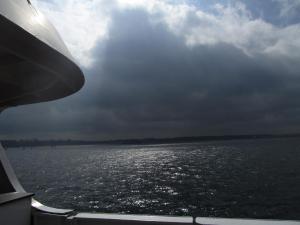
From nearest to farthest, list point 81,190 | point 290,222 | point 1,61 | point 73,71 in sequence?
1. point 73,71
2. point 1,61
3. point 290,222
4. point 81,190

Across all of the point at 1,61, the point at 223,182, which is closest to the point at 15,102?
the point at 1,61

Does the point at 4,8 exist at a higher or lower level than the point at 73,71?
higher

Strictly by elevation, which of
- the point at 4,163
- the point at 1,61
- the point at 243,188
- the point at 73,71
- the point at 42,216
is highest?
the point at 1,61

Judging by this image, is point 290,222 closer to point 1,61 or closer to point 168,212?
point 1,61

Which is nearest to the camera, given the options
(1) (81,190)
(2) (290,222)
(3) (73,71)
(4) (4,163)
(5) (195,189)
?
(3) (73,71)

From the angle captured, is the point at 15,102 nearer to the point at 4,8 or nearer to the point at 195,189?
the point at 4,8

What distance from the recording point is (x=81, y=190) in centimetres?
3909

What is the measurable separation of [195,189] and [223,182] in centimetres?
678

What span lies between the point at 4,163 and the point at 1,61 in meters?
3.55

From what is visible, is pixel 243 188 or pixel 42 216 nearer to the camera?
pixel 42 216

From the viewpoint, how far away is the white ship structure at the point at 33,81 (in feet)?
8.84

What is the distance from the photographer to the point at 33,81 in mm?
4414

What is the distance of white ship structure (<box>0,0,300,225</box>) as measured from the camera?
2.69 metres

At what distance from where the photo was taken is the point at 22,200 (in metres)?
5.80
